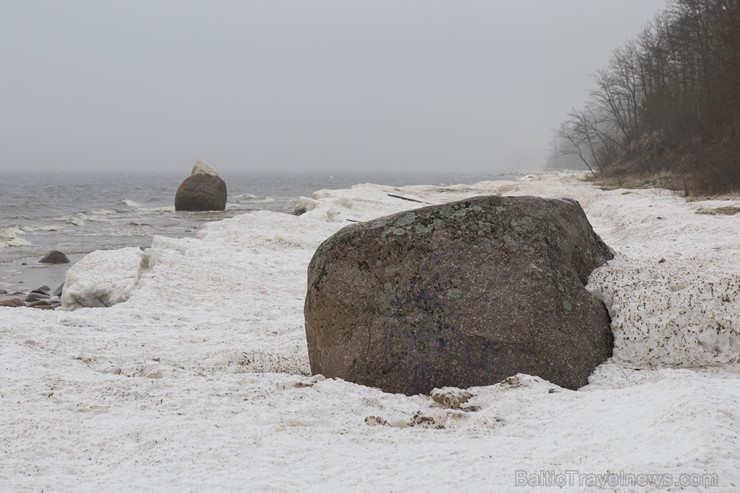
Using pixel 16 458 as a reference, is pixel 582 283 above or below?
above

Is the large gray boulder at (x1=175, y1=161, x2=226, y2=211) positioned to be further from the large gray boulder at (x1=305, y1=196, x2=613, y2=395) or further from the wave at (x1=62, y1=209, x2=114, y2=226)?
the large gray boulder at (x1=305, y1=196, x2=613, y2=395)

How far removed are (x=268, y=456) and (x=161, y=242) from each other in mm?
8874

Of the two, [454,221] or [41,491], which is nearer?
[41,491]

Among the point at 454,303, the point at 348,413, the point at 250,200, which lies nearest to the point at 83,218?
the point at 250,200

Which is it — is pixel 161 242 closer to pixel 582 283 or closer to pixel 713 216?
pixel 582 283

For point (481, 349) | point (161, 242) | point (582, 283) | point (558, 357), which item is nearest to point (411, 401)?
point (481, 349)

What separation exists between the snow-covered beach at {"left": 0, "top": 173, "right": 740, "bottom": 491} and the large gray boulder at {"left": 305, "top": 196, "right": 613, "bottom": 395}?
251 mm

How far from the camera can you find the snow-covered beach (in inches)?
107

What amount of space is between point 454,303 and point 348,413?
114cm

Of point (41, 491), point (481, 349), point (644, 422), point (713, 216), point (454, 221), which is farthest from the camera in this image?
point (713, 216)

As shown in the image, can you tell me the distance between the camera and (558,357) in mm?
4230

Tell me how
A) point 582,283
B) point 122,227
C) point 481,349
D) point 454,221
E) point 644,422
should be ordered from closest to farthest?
point 644,422 < point 481,349 < point 454,221 < point 582,283 < point 122,227

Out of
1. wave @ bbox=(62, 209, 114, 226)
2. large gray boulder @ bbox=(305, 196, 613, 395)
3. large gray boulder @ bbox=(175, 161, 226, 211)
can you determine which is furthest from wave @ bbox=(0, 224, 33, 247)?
large gray boulder @ bbox=(305, 196, 613, 395)

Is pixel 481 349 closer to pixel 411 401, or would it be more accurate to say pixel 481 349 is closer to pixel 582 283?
pixel 411 401
